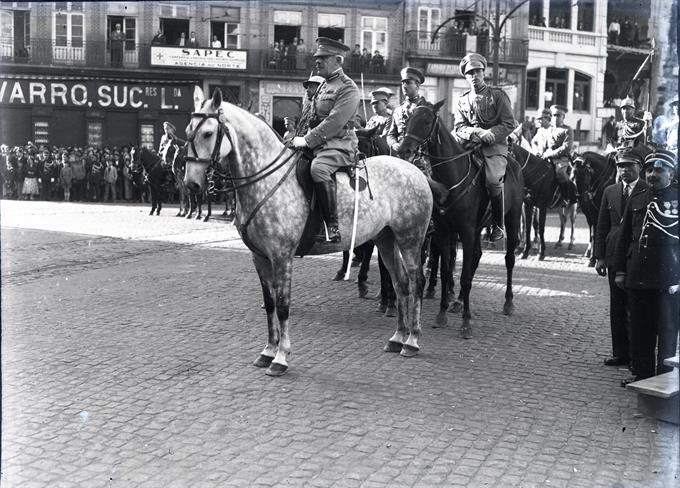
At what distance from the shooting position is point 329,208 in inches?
287

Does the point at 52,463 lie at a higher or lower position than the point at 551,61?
lower

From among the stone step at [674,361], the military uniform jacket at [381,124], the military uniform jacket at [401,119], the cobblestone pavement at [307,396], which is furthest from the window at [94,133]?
the stone step at [674,361]

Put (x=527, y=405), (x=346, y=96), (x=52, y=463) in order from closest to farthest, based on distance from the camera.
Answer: (x=52, y=463)
(x=527, y=405)
(x=346, y=96)

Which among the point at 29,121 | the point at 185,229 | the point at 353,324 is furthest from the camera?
the point at 29,121

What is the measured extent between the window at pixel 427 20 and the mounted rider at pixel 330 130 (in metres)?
33.6

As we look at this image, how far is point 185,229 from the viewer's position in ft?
66.6

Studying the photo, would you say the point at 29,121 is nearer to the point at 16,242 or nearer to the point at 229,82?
the point at 229,82

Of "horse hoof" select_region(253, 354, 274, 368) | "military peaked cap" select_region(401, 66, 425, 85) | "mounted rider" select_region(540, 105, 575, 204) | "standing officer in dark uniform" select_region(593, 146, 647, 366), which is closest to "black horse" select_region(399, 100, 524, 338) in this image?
"military peaked cap" select_region(401, 66, 425, 85)

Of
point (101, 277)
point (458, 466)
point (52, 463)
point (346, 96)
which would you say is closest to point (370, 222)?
point (346, 96)

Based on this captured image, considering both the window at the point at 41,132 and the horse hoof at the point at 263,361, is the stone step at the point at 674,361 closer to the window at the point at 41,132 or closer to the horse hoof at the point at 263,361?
the horse hoof at the point at 263,361

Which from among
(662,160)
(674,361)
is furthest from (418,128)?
(674,361)

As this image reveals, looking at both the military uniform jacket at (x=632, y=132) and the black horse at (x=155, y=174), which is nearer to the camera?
the military uniform jacket at (x=632, y=132)

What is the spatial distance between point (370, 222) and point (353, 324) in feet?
6.35

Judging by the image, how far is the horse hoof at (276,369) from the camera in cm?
700
